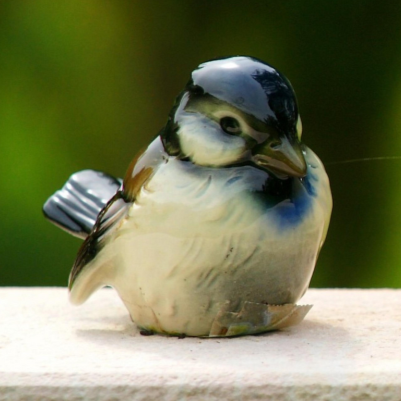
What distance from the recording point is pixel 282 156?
120 cm

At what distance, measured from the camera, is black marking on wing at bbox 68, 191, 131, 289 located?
4.16 ft

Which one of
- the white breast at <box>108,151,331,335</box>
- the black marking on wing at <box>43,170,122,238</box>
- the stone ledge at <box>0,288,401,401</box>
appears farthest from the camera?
the black marking on wing at <box>43,170,122,238</box>

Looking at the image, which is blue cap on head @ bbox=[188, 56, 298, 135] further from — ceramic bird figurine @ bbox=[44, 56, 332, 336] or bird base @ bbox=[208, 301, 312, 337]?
bird base @ bbox=[208, 301, 312, 337]

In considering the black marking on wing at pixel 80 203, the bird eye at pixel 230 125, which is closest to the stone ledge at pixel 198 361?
the black marking on wing at pixel 80 203

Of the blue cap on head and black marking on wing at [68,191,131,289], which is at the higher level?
the blue cap on head

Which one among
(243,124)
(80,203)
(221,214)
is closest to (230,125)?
(243,124)

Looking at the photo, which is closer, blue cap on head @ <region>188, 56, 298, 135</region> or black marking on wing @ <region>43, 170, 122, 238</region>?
blue cap on head @ <region>188, 56, 298, 135</region>

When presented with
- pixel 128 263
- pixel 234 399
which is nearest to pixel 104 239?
pixel 128 263

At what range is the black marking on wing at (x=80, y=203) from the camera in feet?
4.94

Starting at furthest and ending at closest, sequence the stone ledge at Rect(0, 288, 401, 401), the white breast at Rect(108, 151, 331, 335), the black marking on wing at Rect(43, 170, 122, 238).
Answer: the black marking on wing at Rect(43, 170, 122, 238), the white breast at Rect(108, 151, 331, 335), the stone ledge at Rect(0, 288, 401, 401)

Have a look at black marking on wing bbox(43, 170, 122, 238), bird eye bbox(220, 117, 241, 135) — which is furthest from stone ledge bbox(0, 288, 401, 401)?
bird eye bbox(220, 117, 241, 135)

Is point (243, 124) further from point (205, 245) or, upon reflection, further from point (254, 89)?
point (205, 245)

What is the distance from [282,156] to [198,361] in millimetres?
304

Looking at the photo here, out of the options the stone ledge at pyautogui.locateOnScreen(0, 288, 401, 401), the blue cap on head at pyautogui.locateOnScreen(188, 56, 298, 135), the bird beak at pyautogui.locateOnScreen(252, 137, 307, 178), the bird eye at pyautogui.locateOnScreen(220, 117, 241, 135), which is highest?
the blue cap on head at pyautogui.locateOnScreen(188, 56, 298, 135)
